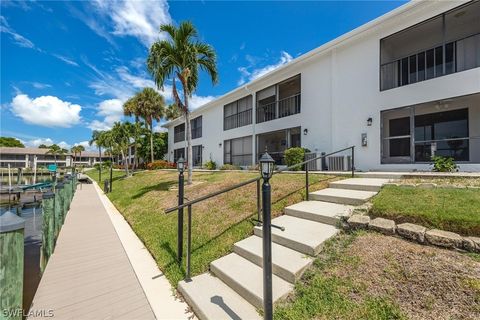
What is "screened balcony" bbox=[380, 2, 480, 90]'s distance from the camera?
8789 mm

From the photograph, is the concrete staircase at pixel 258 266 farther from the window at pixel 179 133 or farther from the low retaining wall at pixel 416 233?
the window at pixel 179 133

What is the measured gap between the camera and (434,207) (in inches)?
159

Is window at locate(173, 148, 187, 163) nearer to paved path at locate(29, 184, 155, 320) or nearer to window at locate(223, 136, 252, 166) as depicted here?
window at locate(223, 136, 252, 166)

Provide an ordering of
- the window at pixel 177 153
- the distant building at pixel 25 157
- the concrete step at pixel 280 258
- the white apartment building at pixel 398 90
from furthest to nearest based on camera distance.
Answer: the distant building at pixel 25 157, the window at pixel 177 153, the white apartment building at pixel 398 90, the concrete step at pixel 280 258

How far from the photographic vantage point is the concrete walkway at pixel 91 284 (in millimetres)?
3102

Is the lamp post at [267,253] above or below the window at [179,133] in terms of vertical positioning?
below

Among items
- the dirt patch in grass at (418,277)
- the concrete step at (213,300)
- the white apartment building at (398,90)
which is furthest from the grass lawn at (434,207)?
the white apartment building at (398,90)

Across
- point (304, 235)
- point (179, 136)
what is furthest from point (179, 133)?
point (304, 235)

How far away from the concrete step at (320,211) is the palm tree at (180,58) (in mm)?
5754

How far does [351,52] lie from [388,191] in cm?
811

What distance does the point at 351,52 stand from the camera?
10.7 m

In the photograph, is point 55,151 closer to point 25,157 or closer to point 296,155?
point 25,157

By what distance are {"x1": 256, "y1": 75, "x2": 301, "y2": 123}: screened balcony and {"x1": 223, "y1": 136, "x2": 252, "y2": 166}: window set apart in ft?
7.33

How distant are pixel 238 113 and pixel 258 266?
15.6m
